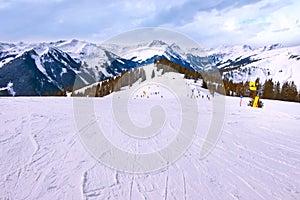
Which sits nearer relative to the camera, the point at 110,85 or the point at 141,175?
the point at 141,175

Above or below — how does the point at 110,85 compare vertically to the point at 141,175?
above

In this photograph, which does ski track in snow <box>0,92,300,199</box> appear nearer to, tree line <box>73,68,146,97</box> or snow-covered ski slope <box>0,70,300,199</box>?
snow-covered ski slope <box>0,70,300,199</box>

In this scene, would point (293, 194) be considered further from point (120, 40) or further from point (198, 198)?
point (120, 40)

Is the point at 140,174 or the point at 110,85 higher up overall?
the point at 110,85

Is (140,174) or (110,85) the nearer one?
(140,174)

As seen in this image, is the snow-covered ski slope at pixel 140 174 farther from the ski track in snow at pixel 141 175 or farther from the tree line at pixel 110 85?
the tree line at pixel 110 85

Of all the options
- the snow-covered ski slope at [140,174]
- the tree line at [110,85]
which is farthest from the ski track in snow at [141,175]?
the tree line at [110,85]

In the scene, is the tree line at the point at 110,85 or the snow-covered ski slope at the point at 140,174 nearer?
the snow-covered ski slope at the point at 140,174

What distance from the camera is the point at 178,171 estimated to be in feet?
20.1

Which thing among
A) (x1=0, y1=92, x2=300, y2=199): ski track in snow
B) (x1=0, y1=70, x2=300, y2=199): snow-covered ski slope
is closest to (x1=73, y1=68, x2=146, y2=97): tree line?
(x1=0, y1=70, x2=300, y2=199): snow-covered ski slope

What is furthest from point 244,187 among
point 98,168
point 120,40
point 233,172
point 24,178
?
point 120,40

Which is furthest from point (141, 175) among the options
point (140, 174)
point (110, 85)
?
point (110, 85)

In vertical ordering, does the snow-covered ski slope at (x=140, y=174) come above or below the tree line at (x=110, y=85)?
below

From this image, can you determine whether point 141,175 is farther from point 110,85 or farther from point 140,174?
point 110,85
